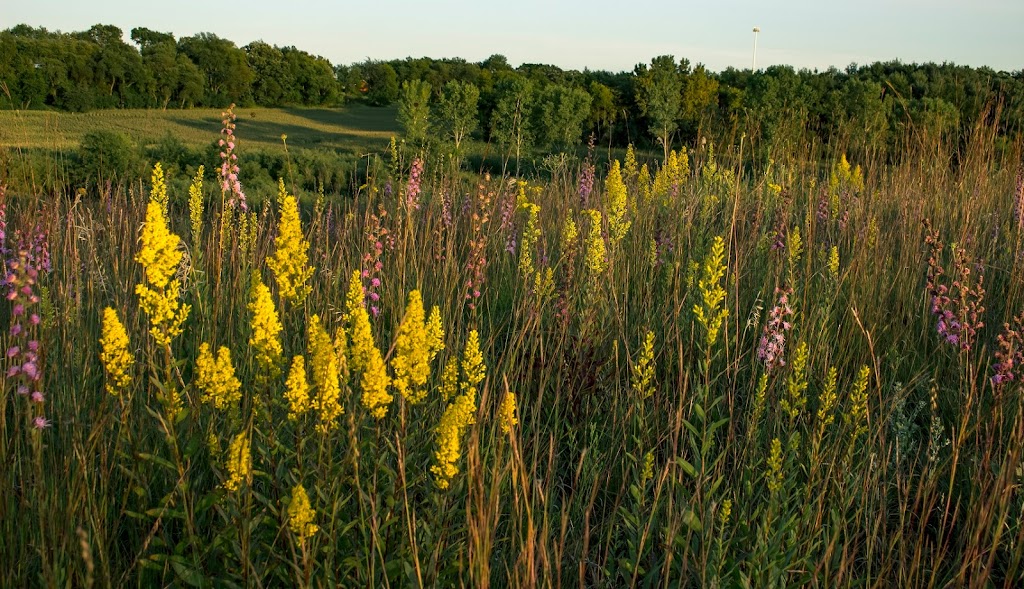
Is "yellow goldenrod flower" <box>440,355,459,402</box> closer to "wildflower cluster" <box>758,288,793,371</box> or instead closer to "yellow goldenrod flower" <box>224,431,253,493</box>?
"yellow goldenrod flower" <box>224,431,253,493</box>

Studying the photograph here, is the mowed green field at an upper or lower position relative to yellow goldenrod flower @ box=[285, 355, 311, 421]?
upper

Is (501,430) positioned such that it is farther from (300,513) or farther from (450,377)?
(300,513)

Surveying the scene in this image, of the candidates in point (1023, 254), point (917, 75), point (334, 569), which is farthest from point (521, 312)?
→ point (917, 75)

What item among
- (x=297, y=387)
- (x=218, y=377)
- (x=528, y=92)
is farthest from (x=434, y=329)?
(x=528, y=92)

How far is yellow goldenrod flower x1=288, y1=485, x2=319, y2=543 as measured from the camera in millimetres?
1525

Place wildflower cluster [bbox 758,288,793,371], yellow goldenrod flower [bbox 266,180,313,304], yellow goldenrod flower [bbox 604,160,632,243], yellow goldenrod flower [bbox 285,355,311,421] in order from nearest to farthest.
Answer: yellow goldenrod flower [bbox 285,355,311,421], yellow goldenrod flower [bbox 266,180,313,304], wildflower cluster [bbox 758,288,793,371], yellow goldenrod flower [bbox 604,160,632,243]

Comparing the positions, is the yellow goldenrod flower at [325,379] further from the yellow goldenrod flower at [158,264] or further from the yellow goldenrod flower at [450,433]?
the yellow goldenrod flower at [158,264]

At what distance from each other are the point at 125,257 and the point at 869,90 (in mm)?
12173

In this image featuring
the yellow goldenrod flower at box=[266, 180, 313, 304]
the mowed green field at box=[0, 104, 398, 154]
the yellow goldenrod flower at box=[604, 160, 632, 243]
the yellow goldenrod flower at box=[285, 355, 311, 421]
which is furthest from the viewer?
the mowed green field at box=[0, 104, 398, 154]

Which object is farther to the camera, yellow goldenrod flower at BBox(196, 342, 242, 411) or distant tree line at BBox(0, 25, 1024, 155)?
distant tree line at BBox(0, 25, 1024, 155)

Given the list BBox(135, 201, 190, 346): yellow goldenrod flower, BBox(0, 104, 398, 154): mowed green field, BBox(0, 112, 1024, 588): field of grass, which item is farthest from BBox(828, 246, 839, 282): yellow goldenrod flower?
BBox(0, 104, 398, 154): mowed green field

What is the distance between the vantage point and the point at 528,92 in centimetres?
1594

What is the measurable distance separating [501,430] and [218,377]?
0.87 m

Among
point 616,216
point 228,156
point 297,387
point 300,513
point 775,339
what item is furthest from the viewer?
point 228,156
